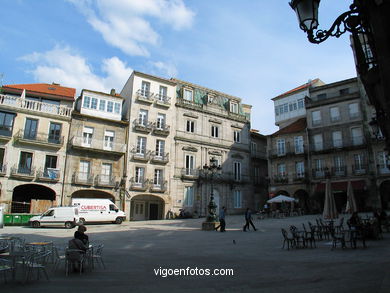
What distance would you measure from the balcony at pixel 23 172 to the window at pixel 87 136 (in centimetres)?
499

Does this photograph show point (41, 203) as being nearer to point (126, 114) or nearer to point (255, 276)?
point (126, 114)

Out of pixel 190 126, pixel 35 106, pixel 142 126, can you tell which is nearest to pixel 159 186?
pixel 142 126

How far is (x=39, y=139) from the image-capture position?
26.4 meters

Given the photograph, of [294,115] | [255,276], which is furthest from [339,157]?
[255,276]

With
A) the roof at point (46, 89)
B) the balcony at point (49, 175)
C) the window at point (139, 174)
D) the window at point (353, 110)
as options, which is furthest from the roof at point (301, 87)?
the balcony at point (49, 175)

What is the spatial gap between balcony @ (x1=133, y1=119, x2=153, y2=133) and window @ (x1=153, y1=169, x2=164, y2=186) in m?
4.38

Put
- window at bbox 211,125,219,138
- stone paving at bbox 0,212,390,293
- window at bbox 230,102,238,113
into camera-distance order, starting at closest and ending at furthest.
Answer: stone paving at bbox 0,212,390,293 → window at bbox 211,125,219,138 → window at bbox 230,102,238,113

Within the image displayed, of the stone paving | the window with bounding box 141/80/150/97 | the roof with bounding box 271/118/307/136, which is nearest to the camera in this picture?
the stone paving

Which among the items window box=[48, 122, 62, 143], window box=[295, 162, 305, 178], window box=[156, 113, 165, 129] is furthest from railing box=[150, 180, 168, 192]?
window box=[295, 162, 305, 178]

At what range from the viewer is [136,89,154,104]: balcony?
31.9m

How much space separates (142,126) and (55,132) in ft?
27.1

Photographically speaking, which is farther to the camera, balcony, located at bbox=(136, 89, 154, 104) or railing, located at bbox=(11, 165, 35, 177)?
balcony, located at bbox=(136, 89, 154, 104)

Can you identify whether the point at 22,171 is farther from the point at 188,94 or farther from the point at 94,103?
the point at 188,94

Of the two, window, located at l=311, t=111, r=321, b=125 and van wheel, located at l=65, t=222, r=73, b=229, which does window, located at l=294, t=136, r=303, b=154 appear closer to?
window, located at l=311, t=111, r=321, b=125
